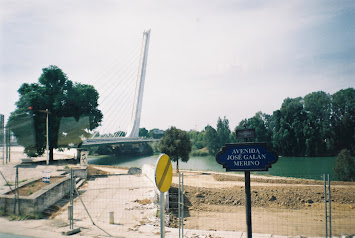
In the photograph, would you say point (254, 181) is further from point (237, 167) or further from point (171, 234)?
point (237, 167)

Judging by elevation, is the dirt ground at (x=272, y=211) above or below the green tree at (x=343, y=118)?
below

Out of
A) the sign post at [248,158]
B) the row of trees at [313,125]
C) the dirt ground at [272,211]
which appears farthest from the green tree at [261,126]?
the sign post at [248,158]

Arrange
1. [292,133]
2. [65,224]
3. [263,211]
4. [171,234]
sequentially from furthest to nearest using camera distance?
[292,133], [263,211], [65,224], [171,234]

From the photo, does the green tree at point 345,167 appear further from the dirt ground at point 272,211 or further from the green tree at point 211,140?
the green tree at point 211,140

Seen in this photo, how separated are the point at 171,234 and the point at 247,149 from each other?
12.4ft

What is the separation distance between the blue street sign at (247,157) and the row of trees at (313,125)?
61.8 m

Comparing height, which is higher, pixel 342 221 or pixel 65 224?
pixel 65 224

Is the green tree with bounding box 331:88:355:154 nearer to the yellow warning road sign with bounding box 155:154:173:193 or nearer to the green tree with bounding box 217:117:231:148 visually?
the green tree with bounding box 217:117:231:148

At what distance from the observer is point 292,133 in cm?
6700

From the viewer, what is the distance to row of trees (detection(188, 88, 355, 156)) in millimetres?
64500

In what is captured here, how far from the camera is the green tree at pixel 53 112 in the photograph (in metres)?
33.5

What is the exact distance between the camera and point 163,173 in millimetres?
5891

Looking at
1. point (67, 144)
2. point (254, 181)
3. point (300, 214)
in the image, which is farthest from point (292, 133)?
point (300, 214)

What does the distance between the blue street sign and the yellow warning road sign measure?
145cm
